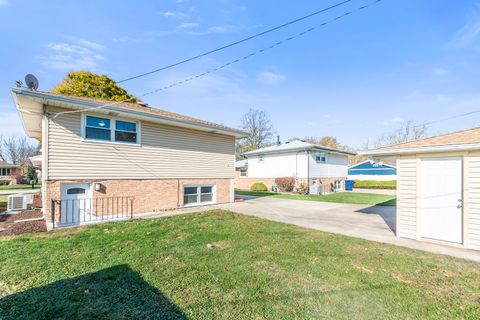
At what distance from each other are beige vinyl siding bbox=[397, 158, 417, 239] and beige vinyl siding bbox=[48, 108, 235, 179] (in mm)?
8324

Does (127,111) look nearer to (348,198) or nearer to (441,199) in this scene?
(441,199)

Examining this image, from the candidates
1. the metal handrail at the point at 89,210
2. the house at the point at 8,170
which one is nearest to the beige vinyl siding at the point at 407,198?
the metal handrail at the point at 89,210

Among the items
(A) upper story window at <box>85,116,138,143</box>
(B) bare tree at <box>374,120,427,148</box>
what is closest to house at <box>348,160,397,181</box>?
(B) bare tree at <box>374,120,427,148</box>

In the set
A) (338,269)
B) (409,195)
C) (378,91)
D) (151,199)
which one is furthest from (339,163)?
(338,269)

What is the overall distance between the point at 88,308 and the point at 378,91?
19.1 m

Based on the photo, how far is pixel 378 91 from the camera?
52.9 feet

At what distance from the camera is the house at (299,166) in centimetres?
2053

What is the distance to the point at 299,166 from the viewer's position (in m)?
20.9

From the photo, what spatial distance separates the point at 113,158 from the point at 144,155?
47.4 inches

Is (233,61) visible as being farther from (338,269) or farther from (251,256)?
(338,269)

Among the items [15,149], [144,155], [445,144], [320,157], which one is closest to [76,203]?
[144,155]

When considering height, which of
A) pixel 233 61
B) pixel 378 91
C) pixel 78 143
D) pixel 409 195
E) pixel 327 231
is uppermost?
pixel 378 91

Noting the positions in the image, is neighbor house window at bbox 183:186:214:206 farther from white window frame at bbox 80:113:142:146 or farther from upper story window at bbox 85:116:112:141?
upper story window at bbox 85:116:112:141

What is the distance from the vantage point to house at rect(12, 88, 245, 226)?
291 inches
